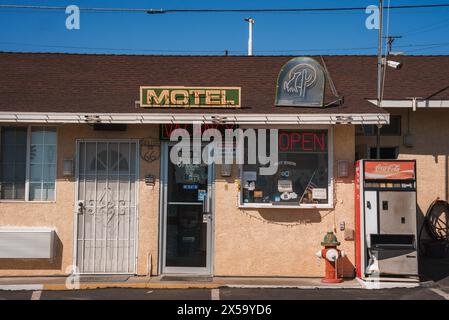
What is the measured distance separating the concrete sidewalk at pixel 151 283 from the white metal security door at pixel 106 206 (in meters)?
0.38

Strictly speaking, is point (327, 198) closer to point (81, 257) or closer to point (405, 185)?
point (405, 185)

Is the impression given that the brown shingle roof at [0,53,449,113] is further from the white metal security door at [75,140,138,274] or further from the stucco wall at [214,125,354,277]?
the stucco wall at [214,125,354,277]

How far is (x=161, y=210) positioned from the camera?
10664mm

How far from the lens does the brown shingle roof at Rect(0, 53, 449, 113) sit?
1080 cm

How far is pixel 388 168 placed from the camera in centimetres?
995

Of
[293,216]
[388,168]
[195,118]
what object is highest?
[195,118]

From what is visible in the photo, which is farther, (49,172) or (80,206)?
(49,172)

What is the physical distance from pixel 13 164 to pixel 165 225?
324 cm

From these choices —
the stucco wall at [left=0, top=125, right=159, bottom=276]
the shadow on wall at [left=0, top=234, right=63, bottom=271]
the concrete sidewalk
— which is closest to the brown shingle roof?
the stucco wall at [left=0, top=125, right=159, bottom=276]

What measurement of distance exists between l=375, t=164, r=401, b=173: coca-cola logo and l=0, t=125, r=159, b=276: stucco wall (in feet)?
13.7

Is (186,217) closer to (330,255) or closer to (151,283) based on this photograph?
(151,283)

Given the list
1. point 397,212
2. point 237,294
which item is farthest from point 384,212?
point 237,294

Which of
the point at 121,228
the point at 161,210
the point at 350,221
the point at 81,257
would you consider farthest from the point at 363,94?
the point at 81,257

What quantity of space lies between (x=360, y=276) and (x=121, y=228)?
460cm
